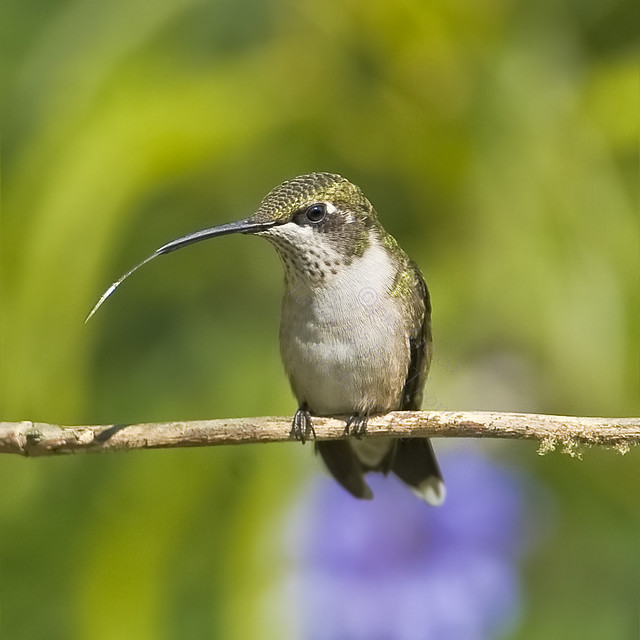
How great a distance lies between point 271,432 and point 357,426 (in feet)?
1.01

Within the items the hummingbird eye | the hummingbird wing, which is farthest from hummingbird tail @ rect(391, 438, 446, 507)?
the hummingbird eye

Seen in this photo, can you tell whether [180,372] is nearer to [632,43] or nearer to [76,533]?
[76,533]

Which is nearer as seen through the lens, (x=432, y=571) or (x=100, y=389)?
(x=100, y=389)

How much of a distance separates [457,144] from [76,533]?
1361 mm

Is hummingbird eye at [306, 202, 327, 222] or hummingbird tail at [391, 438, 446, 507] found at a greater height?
hummingbird eye at [306, 202, 327, 222]

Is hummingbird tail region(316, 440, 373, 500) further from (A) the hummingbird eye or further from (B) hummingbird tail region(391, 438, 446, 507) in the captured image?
(A) the hummingbird eye

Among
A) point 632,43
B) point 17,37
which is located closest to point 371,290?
point 632,43

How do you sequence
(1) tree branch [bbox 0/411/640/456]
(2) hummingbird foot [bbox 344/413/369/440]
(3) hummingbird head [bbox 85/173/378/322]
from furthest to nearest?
(2) hummingbird foot [bbox 344/413/369/440], (3) hummingbird head [bbox 85/173/378/322], (1) tree branch [bbox 0/411/640/456]

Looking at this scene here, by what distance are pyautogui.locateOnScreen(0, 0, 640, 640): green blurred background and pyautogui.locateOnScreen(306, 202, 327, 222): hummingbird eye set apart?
62 centimetres

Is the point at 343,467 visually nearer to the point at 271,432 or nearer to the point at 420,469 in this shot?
the point at 420,469

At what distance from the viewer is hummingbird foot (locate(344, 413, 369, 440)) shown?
194 cm

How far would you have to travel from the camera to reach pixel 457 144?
98.3 inches

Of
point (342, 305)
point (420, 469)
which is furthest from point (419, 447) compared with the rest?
point (342, 305)

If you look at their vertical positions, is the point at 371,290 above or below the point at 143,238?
above
